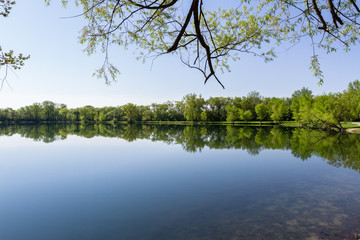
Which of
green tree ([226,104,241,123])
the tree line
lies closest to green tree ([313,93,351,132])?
the tree line

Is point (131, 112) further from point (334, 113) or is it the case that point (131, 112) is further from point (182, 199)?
point (182, 199)

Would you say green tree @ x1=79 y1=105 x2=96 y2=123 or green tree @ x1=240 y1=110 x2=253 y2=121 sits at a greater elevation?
green tree @ x1=79 y1=105 x2=96 y2=123

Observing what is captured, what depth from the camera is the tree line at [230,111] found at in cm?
4335

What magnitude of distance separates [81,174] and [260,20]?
1425 cm

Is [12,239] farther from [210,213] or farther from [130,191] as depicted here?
[210,213]

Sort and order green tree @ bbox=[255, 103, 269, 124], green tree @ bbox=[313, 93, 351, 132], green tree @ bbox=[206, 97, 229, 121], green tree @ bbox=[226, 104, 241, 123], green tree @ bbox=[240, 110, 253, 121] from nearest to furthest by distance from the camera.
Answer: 1. green tree @ bbox=[313, 93, 351, 132]
2. green tree @ bbox=[255, 103, 269, 124]
3. green tree @ bbox=[226, 104, 241, 123]
4. green tree @ bbox=[240, 110, 253, 121]
5. green tree @ bbox=[206, 97, 229, 121]

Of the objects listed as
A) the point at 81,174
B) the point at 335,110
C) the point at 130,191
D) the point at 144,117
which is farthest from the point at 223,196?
the point at 144,117

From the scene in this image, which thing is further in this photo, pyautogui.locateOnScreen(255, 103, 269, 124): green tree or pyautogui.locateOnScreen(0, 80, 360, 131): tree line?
pyautogui.locateOnScreen(255, 103, 269, 124): green tree

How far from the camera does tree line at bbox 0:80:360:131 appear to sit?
4335cm

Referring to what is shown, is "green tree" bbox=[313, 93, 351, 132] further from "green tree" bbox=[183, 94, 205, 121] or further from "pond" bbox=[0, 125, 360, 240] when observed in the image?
"green tree" bbox=[183, 94, 205, 121]

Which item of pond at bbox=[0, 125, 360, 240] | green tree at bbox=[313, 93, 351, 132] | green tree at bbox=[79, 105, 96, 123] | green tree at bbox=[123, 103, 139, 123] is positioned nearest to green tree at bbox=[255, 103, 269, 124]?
green tree at bbox=[313, 93, 351, 132]

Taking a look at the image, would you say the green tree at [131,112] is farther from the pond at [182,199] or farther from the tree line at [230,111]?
the pond at [182,199]

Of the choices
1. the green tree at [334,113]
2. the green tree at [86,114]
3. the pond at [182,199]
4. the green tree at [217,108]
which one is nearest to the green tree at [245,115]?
the green tree at [217,108]

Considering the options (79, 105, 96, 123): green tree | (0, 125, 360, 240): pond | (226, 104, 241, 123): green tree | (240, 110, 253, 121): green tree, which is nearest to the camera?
(0, 125, 360, 240): pond
